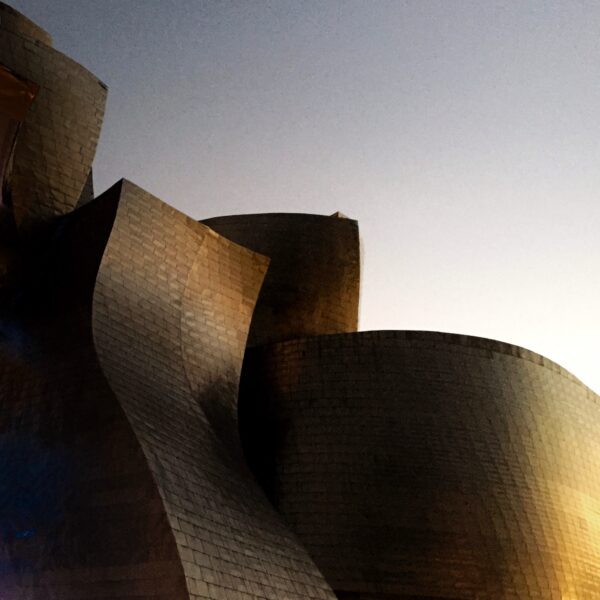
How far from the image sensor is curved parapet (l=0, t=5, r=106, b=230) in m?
10.7

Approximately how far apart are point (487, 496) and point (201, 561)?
471 cm

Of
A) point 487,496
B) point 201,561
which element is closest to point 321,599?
point 201,561

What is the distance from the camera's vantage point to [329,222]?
15.3 meters

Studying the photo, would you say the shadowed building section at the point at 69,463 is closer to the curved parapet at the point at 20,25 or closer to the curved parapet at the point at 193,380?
the curved parapet at the point at 193,380

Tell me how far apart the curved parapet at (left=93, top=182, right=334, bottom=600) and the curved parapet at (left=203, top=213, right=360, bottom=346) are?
2.47m

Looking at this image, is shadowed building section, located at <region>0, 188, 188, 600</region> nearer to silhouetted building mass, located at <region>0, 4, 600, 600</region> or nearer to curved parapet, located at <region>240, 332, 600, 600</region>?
silhouetted building mass, located at <region>0, 4, 600, 600</region>

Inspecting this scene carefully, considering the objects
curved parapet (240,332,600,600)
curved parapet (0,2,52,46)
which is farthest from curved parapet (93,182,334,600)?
curved parapet (0,2,52,46)

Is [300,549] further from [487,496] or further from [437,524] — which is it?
[487,496]

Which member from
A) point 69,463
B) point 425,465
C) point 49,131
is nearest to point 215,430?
point 69,463

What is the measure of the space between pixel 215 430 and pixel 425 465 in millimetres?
2756

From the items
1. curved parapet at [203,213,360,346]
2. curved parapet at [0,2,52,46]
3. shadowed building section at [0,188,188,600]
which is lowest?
shadowed building section at [0,188,188,600]

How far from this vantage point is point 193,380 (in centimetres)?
1030

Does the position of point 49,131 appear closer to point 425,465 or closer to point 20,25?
point 20,25

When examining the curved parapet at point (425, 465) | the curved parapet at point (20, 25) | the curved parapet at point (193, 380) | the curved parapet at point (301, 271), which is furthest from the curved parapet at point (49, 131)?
the curved parapet at point (301, 271)
